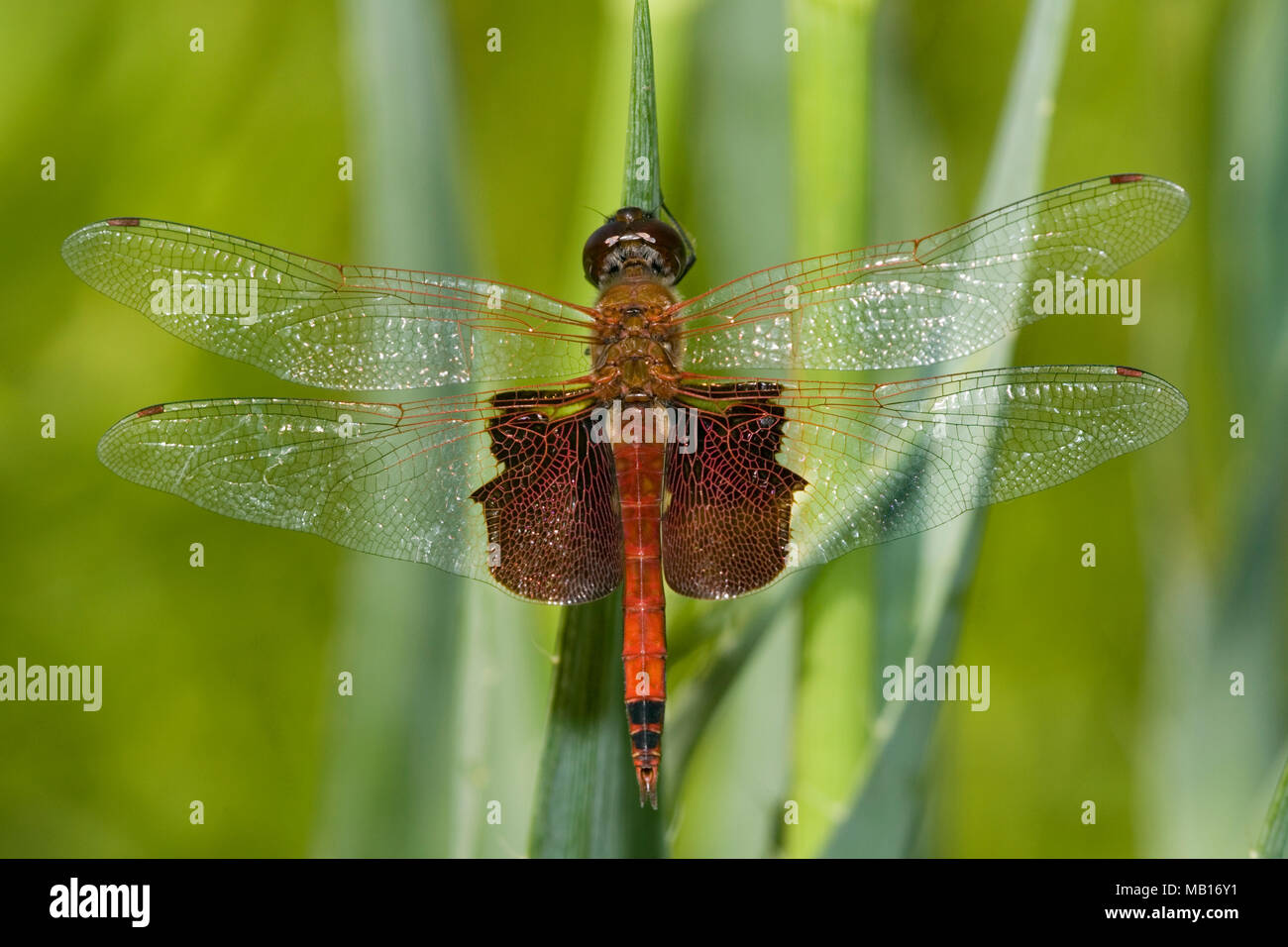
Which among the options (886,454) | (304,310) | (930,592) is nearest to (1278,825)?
(930,592)

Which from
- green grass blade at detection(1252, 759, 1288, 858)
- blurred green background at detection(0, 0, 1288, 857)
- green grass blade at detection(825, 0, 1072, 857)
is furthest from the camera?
blurred green background at detection(0, 0, 1288, 857)

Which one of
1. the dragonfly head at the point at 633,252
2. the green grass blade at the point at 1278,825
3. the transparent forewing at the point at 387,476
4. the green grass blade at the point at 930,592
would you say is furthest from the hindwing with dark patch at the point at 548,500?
the green grass blade at the point at 1278,825

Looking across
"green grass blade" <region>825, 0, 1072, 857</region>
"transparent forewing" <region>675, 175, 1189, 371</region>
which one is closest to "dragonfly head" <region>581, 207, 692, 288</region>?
"transparent forewing" <region>675, 175, 1189, 371</region>

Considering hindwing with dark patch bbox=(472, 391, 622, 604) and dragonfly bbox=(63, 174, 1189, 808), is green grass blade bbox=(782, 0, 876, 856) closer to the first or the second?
dragonfly bbox=(63, 174, 1189, 808)
